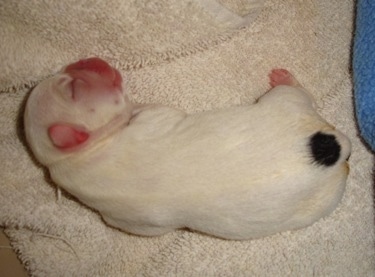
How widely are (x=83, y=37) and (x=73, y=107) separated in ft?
1.27

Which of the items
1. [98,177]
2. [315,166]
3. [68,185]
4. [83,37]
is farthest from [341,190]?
[83,37]

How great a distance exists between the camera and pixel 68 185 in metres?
1.87

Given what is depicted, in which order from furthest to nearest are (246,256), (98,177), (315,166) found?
1. (246,256)
2. (98,177)
3. (315,166)

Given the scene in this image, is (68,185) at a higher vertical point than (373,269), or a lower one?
higher

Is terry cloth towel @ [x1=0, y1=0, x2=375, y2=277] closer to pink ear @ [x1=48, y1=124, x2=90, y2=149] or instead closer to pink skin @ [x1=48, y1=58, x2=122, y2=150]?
pink skin @ [x1=48, y1=58, x2=122, y2=150]

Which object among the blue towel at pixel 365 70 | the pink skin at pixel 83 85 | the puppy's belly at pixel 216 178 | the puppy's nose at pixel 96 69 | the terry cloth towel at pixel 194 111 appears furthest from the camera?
the terry cloth towel at pixel 194 111

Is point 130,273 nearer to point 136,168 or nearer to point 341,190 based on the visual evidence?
point 136,168

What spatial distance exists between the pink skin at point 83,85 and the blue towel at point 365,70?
0.97 m

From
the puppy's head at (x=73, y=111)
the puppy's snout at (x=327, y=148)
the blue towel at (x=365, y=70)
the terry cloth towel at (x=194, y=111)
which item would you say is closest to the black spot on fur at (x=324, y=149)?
the puppy's snout at (x=327, y=148)

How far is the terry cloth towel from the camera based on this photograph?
6.91 feet

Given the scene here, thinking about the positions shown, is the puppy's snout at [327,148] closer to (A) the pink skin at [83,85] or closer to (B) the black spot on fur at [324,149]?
(B) the black spot on fur at [324,149]

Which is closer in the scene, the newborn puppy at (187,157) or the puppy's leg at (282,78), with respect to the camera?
the newborn puppy at (187,157)

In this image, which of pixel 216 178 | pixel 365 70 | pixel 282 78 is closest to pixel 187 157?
pixel 216 178

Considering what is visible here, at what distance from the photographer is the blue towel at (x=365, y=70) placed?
6.52ft
